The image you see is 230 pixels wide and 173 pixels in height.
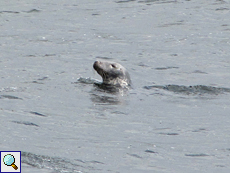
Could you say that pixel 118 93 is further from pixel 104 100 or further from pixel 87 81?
pixel 87 81

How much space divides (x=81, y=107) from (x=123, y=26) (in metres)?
9.21

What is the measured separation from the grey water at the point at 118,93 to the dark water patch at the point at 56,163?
1 centimetres

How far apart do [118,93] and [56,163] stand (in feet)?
15.1

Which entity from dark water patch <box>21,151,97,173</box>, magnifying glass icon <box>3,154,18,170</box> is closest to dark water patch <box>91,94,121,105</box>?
dark water patch <box>21,151,97,173</box>

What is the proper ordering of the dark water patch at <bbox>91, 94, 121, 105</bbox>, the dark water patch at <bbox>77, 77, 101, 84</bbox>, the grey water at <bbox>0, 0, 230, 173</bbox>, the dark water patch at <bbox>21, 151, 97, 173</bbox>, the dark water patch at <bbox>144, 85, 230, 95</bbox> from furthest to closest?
1. the dark water patch at <bbox>77, 77, 101, 84</bbox>
2. the dark water patch at <bbox>144, 85, 230, 95</bbox>
3. the dark water patch at <bbox>91, 94, 121, 105</bbox>
4. the grey water at <bbox>0, 0, 230, 173</bbox>
5. the dark water patch at <bbox>21, 151, 97, 173</bbox>

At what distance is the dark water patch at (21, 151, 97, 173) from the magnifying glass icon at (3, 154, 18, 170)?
184 millimetres

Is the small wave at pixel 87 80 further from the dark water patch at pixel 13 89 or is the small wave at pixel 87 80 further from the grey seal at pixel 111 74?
the dark water patch at pixel 13 89

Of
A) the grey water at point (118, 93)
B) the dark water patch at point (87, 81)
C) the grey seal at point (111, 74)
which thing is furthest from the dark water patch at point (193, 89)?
the dark water patch at point (87, 81)

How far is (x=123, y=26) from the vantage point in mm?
19000

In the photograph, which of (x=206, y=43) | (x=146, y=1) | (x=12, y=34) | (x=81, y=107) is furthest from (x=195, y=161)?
(x=146, y=1)

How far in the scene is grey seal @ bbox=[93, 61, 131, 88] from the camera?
12.5m

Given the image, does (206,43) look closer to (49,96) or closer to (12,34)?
(12,34)

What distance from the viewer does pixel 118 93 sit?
11.7 metres

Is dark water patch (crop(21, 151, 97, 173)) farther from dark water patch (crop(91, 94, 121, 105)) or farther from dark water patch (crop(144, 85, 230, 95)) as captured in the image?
dark water patch (crop(144, 85, 230, 95))
